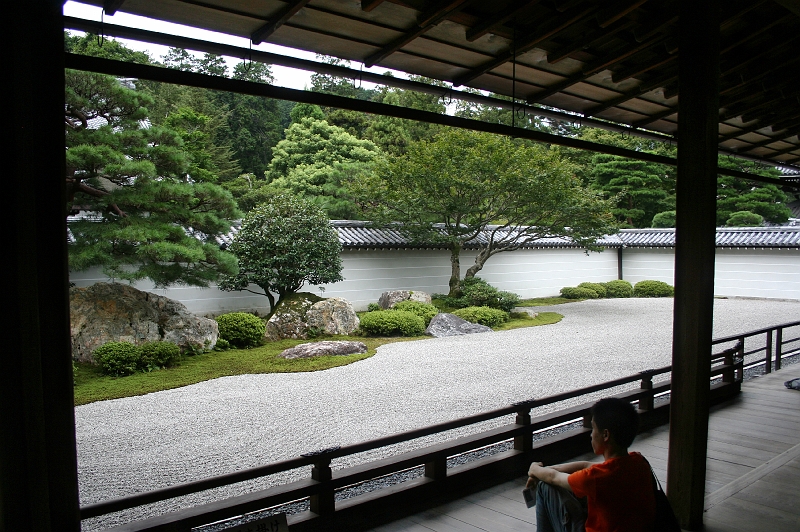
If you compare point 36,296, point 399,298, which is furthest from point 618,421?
point 399,298

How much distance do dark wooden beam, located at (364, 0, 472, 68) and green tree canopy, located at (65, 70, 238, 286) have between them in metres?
5.99

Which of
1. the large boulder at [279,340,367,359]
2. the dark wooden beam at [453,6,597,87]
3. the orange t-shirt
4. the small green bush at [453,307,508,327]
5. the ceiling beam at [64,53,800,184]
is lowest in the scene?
the large boulder at [279,340,367,359]

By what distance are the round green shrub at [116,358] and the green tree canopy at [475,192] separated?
294 inches

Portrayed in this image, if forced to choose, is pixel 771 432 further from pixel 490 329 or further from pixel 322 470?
pixel 490 329

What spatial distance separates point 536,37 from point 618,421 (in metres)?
2.02

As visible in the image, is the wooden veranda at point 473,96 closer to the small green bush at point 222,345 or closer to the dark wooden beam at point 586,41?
the dark wooden beam at point 586,41

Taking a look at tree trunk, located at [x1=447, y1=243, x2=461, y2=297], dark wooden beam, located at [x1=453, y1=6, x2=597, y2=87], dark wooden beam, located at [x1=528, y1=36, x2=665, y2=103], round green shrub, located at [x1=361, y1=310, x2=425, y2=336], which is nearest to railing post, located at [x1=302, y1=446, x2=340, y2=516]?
dark wooden beam, located at [x1=453, y1=6, x2=597, y2=87]

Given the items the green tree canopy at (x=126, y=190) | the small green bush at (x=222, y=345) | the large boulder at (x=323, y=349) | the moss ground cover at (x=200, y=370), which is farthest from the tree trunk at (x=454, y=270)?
→ the green tree canopy at (x=126, y=190)

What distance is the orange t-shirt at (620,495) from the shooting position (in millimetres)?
1803

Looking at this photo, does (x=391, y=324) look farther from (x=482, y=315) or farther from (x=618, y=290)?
(x=618, y=290)

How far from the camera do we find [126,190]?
820 cm

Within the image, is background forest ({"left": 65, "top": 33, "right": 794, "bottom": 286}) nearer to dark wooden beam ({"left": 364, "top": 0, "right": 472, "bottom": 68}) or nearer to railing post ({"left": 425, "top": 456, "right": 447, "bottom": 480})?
dark wooden beam ({"left": 364, "top": 0, "right": 472, "bottom": 68})

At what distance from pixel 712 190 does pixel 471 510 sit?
2024 millimetres

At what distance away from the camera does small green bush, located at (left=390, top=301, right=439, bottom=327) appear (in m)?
12.0
